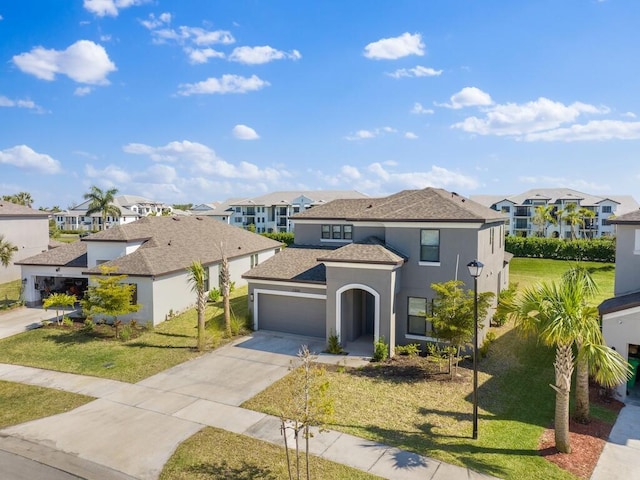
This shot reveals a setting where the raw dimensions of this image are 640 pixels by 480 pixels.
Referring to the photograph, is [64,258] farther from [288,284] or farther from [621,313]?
[621,313]

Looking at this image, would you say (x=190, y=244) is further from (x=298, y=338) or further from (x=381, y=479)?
(x=381, y=479)

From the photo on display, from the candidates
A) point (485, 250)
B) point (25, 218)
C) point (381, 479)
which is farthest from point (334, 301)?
point (25, 218)

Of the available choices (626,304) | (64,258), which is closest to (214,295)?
(64,258)

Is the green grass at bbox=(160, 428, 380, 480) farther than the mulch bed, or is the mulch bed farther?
the mulch bed

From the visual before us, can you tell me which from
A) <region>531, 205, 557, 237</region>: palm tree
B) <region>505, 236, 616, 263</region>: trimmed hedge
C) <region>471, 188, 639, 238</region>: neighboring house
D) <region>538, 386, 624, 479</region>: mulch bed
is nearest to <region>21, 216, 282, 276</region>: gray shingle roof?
<region>538, 386, 624, 479</region>: mulch bed

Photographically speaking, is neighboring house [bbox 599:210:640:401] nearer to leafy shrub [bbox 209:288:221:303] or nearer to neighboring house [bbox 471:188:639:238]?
leafy shrub [bbox 209:288:221:303]

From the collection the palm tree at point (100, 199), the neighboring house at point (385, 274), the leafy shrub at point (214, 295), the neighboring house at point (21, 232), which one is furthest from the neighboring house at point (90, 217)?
the neighboring house at point (385, 274)
